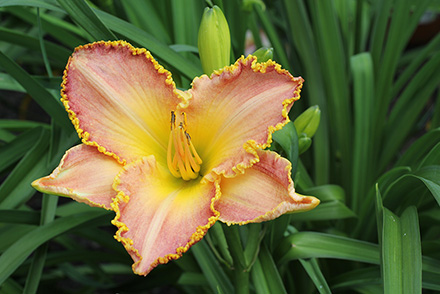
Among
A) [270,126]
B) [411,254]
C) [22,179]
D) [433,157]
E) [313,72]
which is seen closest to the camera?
[270,126]

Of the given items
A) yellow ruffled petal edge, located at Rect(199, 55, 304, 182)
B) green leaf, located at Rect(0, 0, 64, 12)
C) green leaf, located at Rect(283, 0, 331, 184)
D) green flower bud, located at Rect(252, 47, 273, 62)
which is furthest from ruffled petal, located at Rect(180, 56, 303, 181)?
green leaf, located at Rect(283, 0, 331, 184)

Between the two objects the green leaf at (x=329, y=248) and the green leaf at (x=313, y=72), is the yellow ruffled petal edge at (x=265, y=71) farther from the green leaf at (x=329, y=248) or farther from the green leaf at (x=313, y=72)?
the green leaf at (x=313, y=72)

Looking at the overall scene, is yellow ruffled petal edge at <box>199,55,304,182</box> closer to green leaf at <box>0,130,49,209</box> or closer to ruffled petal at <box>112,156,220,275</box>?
ruffled petal at <box>112,156,220,275</box>

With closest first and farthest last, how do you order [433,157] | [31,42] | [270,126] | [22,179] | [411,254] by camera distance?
[270,126], [411,254], [433,157], [22,179], [31,42]

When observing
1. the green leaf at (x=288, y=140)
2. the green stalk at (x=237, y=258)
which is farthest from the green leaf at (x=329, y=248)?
the green leaf at (x=288, y=140)

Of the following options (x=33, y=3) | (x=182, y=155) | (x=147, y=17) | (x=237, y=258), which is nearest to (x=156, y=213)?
(x=182, y=155)

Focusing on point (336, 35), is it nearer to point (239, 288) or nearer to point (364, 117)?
point (364, 117)

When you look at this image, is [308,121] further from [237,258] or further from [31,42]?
[31,42]
